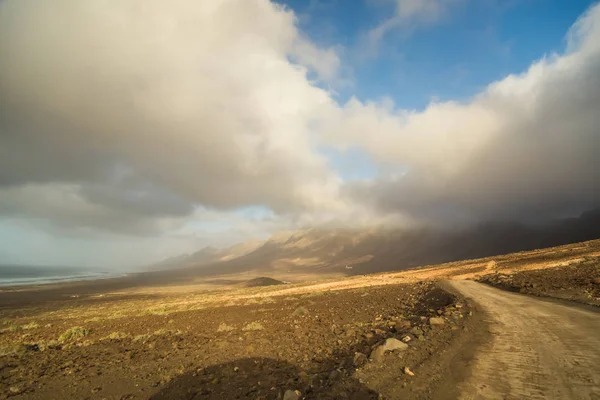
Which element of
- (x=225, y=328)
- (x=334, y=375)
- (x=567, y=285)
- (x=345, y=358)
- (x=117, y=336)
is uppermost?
(x=567, y=285)

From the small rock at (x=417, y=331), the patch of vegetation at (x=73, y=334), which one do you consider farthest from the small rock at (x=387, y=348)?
the patch of vegetation at (x=73, y=334)

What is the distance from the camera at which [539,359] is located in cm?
784

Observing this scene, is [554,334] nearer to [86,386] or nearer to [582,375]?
[582,375]

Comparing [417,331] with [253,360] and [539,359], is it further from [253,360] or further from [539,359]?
[253,360]

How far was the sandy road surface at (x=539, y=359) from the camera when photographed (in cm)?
623

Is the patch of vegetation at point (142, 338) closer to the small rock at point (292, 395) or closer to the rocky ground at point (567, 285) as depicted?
the small rock at point (292, 395)

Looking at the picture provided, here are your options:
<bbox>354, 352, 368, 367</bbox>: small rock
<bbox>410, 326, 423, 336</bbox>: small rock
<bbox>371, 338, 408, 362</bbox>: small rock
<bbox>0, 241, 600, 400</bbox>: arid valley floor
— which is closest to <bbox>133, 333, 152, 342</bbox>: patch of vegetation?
<bbox>0, 241, 600, 400</bbox>: arid valley floor

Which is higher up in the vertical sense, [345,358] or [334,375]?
[334,375]

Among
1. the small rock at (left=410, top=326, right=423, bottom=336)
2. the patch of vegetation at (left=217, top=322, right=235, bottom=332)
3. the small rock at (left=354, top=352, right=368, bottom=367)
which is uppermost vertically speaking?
the small rock at (left=410, top=326, right=423, bottom=336)

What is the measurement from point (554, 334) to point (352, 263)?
18304 cm

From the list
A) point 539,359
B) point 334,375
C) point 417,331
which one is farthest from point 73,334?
point 539,359

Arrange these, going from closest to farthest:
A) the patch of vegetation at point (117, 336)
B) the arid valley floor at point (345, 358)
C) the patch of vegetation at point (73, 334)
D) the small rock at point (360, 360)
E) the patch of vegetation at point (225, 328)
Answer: the arid valley floor at point (345, 358), the small rock at point (360, 360), the patch of vegetation at point (225, 328), the patch of vegetation at point (117, 336), the patch of vegetation at point (73, 334)

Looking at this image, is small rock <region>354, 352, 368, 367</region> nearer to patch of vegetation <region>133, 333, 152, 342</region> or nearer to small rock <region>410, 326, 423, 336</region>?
small rock <region>410, 326, 423, 336</region>

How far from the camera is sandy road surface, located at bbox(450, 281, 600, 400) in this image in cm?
623
